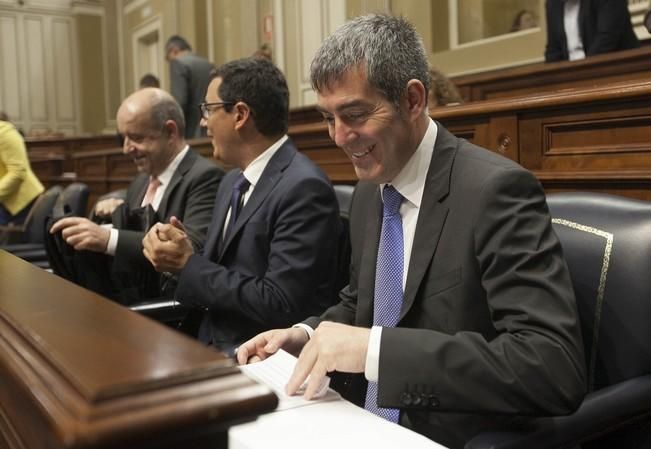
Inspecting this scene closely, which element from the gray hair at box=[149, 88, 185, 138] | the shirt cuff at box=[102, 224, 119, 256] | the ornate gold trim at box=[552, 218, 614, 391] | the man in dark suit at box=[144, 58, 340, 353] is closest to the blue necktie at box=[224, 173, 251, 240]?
the man in dark suit at box=[144, 58, 340, 353]

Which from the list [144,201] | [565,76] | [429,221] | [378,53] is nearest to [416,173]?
[429,221]

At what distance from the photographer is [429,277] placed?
124 cm

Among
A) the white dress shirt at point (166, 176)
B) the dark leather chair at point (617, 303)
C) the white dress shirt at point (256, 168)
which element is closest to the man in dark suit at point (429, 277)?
the dark leather chair at point (617, 303)

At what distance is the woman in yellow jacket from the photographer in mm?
4668

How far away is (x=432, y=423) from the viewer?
119cm

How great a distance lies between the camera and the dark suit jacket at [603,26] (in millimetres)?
3838

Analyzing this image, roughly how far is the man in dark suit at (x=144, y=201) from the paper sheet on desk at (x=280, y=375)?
114cm

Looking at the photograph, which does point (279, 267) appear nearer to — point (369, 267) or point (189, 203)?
point (369, 267)

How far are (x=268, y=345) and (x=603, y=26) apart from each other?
3397 millimetres

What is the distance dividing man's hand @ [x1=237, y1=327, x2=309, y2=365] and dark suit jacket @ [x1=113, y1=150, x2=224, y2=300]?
1.12 m

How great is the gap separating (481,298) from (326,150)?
1.71 metres

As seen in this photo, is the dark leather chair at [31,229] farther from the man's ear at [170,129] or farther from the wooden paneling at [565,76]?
the wooden paneling at [565,76]

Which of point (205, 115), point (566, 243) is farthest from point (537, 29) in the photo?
point (566, 243)

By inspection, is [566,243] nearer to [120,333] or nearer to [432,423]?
[432,423]
